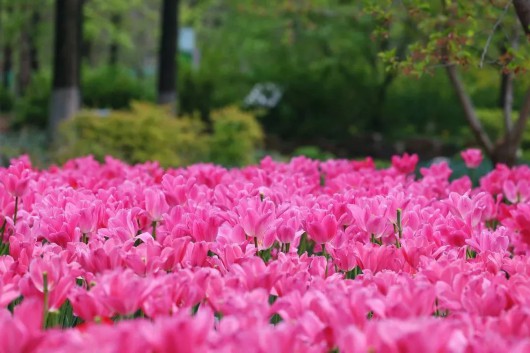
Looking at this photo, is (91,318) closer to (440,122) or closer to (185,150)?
(185,150)

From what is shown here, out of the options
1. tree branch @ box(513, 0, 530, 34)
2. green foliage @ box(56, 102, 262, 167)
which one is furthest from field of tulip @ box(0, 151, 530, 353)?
green foliage @ box(56, 102, 262, 167)

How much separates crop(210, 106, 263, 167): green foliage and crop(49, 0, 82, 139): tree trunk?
319cm

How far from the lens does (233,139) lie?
57.7 feet

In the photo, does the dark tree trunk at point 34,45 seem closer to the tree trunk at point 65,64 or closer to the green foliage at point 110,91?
the green foliage at point 110,91

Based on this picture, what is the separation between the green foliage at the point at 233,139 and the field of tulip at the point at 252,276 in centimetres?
1211

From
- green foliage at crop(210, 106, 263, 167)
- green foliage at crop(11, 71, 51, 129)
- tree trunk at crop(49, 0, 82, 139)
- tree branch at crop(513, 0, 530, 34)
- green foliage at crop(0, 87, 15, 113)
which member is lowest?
green foliage at crop(0, 87, 15, 113)

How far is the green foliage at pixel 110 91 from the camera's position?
28.0 m

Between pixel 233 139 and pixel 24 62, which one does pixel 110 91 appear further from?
pixel 233 139

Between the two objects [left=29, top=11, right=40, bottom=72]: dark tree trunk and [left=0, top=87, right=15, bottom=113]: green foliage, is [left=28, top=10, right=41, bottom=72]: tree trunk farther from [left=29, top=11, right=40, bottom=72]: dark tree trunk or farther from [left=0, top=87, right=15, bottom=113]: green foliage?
[left=0, top=87, right=15, bottom=113]: green foliage

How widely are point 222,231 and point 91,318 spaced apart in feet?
3.46

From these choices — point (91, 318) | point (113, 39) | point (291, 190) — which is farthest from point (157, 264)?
point (113, 39)

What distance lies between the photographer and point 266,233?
12.0 feet

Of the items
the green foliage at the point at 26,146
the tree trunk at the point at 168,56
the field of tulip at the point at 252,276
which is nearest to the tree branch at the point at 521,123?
the field of tulip at the point at 252,276

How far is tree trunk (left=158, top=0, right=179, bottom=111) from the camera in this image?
Answer: 68.2 feet
